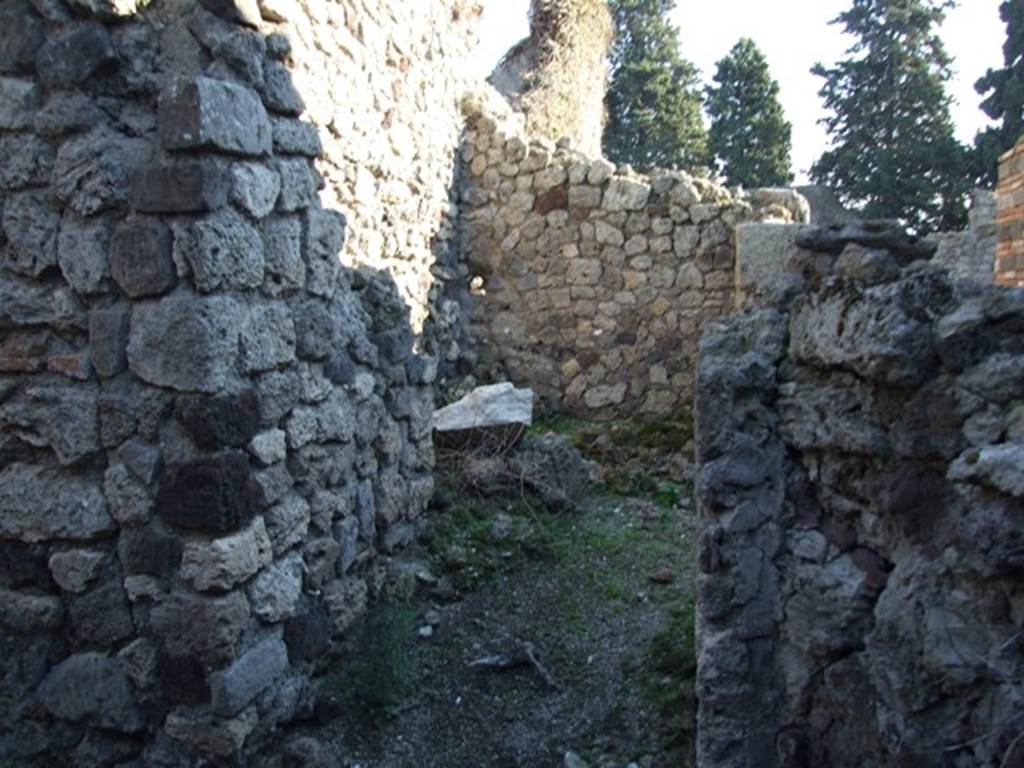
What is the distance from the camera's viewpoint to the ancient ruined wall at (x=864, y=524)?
191 centimetres

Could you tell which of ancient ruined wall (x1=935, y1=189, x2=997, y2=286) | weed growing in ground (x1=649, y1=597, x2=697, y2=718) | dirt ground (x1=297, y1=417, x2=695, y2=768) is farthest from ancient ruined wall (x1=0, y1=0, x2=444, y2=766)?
ancient ruined wall (x1=935, y1=189, x2=997, y2=286)

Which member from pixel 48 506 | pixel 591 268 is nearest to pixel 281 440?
pixel 48 506

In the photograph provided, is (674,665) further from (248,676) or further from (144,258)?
(144,258)

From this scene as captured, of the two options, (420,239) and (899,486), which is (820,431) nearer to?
(899,486)

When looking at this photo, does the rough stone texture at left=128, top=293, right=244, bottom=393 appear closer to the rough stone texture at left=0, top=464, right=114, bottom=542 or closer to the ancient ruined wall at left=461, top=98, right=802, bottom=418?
the rough stone texture at left=0, top=464, right=114, bottom=542

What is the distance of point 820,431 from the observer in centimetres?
238

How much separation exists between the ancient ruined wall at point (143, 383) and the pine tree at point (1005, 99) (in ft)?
65.6

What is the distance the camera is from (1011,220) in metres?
4.67

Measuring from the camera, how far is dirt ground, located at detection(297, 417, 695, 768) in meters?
3.24

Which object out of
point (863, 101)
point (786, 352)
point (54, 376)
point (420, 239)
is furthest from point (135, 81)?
point (863, 101)

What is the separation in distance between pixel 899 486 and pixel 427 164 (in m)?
4.70

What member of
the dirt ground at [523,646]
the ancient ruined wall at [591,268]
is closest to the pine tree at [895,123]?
the ancient ruined wall at [591,268]

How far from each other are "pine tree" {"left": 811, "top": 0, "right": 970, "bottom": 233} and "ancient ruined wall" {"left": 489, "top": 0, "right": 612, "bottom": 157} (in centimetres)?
1190

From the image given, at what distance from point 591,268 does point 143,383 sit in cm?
501
